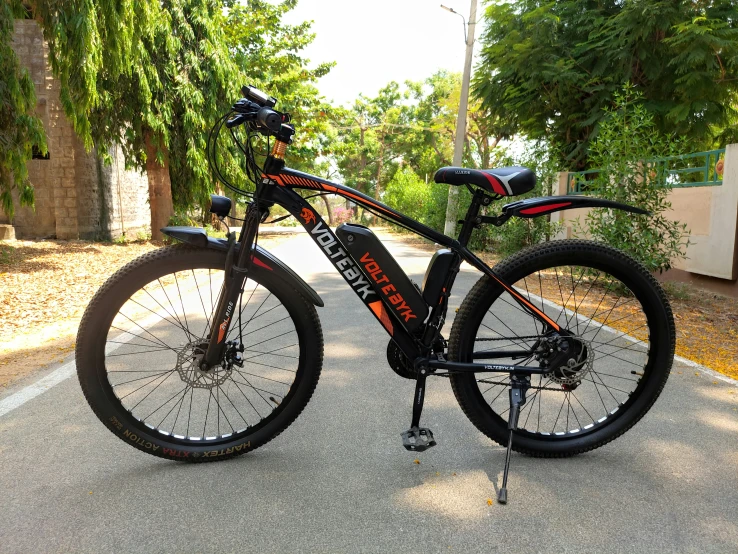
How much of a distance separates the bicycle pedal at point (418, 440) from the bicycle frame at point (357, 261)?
34 cm

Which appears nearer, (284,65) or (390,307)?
(390,307)

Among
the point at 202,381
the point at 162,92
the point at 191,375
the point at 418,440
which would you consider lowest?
the point at 418,440

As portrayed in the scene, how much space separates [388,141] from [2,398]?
47916 millimetres

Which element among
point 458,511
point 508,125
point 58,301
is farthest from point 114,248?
point 458,511

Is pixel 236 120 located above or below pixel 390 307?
above

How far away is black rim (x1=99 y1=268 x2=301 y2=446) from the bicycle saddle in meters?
1.08

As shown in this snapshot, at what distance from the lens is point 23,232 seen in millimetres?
16172

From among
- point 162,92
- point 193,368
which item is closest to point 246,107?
point 193,368

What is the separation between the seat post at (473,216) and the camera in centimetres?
278

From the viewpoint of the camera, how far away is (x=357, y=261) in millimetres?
2768

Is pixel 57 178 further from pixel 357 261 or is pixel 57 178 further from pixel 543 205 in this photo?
pixel 543 205

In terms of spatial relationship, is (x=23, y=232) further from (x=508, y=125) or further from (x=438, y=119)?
(x=438, y=119)

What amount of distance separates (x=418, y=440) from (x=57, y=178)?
647 inches

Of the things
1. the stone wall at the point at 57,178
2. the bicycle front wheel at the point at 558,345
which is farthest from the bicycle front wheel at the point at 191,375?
the stone wall at the point at 57,178
